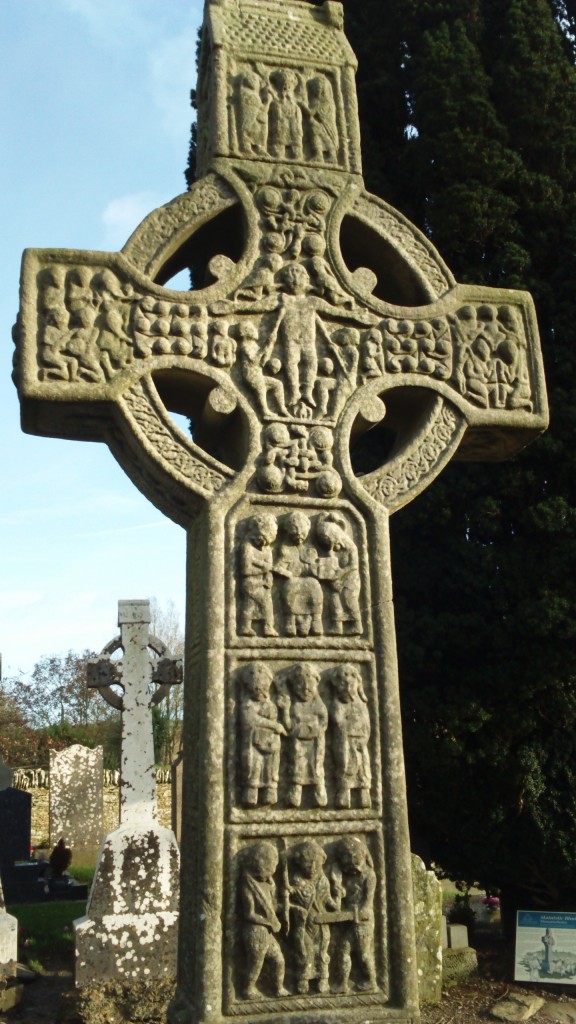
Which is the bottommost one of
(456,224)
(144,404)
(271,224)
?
(144,404)

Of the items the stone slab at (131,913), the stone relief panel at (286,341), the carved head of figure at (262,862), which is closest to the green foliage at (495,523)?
the stone slab at (131,913)

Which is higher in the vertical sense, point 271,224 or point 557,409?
point 557,409

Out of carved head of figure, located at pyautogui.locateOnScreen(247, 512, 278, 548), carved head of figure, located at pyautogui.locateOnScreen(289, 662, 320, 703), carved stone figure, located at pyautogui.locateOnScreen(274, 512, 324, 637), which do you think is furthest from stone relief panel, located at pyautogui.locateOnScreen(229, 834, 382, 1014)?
carved head of figure, located at pyautogui.locateOnScreen(247, 512, 278, 548)

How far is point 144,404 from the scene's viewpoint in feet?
12.9

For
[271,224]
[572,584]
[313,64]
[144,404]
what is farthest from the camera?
[572,584]

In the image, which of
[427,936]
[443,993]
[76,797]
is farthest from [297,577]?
[76,797]

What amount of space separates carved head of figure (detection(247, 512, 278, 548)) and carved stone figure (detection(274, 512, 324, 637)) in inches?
2.8

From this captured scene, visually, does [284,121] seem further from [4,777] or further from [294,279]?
[4,777]

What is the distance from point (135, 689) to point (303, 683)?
7051mm

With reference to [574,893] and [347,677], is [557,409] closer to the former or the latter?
[574,893]

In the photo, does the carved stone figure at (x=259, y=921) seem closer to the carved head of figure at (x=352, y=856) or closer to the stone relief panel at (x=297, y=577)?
the carved head of figure at (x=352, y=856)

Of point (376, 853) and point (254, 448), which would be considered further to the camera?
point (254, 448)

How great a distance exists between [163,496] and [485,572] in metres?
6.05

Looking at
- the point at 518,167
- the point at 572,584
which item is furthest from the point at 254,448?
the point at 518,167
